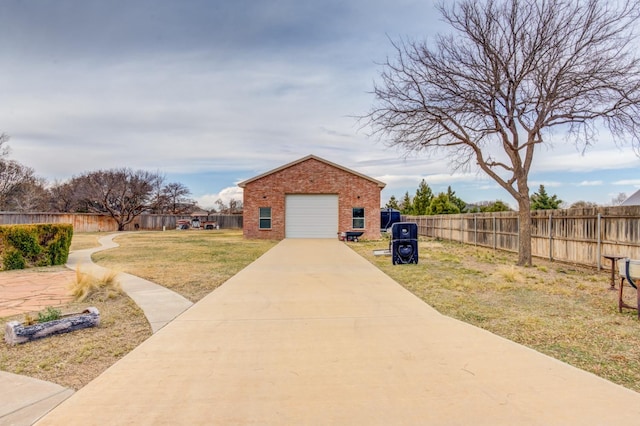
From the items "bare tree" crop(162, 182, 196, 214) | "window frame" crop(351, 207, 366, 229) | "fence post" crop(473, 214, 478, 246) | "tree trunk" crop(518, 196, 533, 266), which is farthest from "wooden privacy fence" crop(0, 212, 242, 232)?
"tree trunk" crop(518, 196, 533, 266)

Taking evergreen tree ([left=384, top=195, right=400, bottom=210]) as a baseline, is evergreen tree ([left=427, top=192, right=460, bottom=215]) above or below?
below

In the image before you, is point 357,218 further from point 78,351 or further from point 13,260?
point 78,351

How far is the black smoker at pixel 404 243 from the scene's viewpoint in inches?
453

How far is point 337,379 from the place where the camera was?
3350mm

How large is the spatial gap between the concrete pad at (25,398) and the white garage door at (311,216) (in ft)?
65.2

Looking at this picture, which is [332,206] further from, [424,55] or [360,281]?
[360,281]

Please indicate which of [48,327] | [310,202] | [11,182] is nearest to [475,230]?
[310,202]

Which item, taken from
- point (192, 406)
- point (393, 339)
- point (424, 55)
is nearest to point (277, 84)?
point (424, 55)

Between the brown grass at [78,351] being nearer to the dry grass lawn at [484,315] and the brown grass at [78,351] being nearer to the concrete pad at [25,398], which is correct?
the dry grass lawn at [484,315]

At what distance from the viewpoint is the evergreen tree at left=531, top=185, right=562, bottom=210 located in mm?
27672

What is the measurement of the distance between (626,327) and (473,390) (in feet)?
11.4

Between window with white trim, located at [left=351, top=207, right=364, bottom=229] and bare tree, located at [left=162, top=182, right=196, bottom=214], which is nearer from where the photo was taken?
window with white trim, located at [left=351, top=207, right=364, bottom=229]

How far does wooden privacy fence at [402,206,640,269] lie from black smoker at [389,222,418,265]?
15.6 feet

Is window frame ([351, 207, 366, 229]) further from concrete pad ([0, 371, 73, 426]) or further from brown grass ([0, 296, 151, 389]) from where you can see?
concrete pad ([0, 371, 73, 426])
